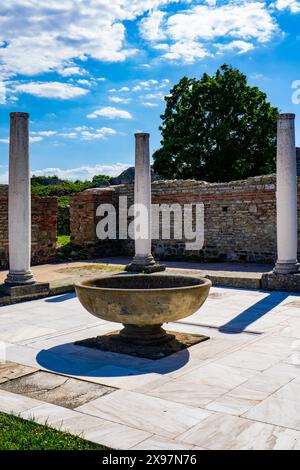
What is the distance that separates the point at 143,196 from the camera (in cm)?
1200

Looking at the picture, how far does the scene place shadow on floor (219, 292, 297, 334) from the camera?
21.9ft

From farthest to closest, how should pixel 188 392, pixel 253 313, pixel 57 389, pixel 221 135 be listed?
1. pixel 221 135
2. pixel 253 313
3. pixel 57 389
4. pixel 188 392

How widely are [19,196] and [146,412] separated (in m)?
5.84

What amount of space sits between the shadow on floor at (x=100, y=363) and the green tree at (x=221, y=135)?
20.4 meters

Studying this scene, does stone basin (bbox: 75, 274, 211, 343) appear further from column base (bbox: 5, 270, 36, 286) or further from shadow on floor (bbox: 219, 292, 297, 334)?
column base (bbox: 5, 270, 36, 286)

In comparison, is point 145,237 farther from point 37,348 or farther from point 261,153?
point 261,153

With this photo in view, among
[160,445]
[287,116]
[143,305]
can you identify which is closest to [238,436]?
[160,445]

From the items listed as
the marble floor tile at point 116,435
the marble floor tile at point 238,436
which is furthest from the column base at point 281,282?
the marble floor tile at point 116,435

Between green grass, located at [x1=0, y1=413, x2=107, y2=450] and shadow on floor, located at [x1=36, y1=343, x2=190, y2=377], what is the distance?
123 centimetres

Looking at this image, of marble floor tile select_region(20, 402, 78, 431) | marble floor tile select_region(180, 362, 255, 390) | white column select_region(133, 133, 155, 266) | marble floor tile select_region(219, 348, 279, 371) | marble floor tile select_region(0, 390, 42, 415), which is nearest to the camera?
marble floor tile select_region(20, 402, 78, 431)

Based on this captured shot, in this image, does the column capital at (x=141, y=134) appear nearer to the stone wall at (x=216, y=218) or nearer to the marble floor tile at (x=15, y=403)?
the stone wall at (x=216, y=218)

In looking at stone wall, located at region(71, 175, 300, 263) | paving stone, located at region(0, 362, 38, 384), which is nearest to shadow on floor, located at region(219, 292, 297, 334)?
paving stone, located at region(0, 362, 38, 384)

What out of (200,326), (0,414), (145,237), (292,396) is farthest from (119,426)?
(145,237)

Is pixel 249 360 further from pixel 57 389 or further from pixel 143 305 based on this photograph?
pixel 57 389
